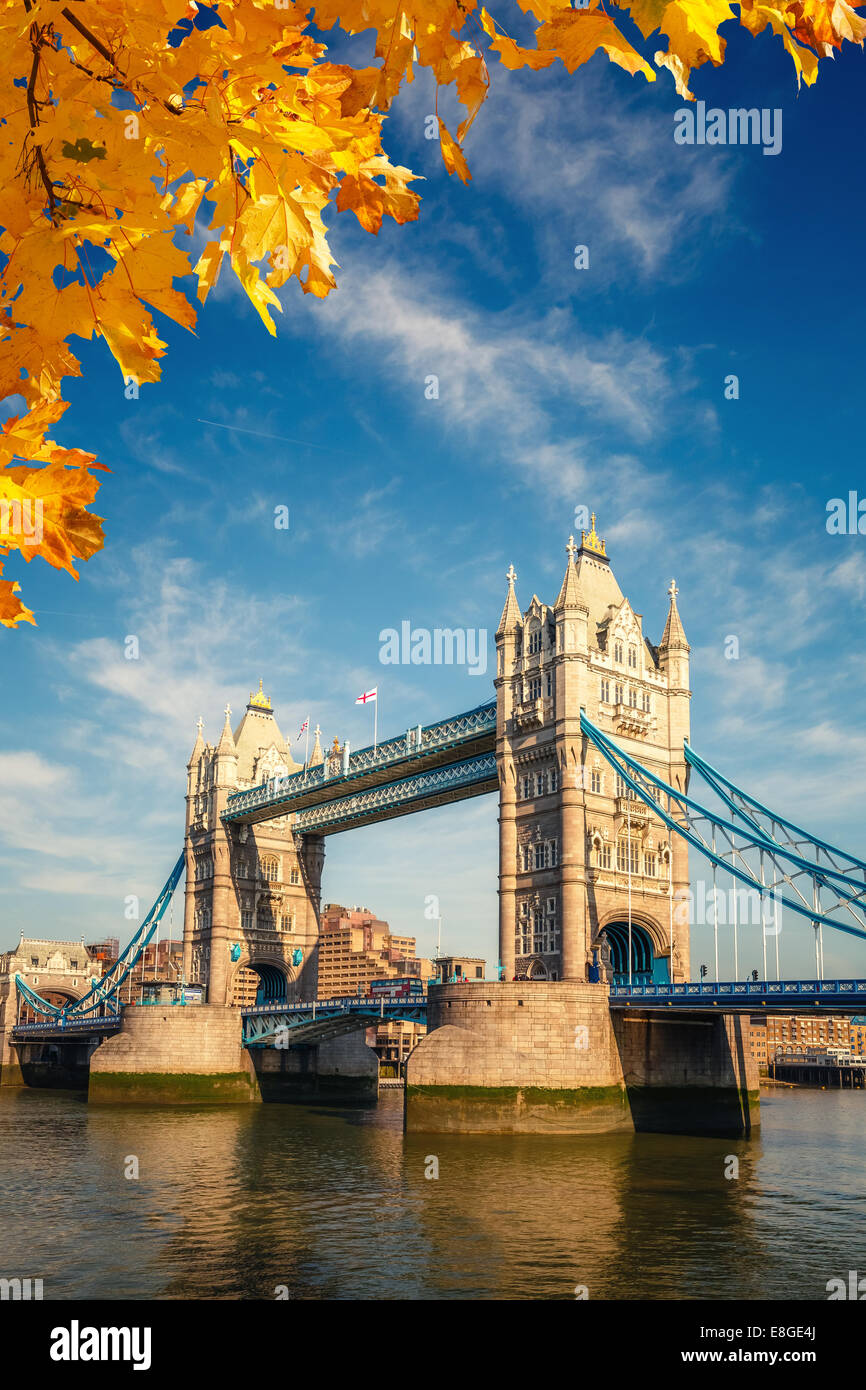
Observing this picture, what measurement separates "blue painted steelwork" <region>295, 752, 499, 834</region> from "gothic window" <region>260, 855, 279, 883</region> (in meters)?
2.43

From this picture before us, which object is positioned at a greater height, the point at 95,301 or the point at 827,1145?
the point at 95,301

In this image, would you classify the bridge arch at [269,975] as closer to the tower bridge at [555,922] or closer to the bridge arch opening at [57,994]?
the tower bridge at [555,922]

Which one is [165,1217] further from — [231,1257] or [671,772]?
[671,772]

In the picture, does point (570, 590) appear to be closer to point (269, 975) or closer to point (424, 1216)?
point (424, 1216)

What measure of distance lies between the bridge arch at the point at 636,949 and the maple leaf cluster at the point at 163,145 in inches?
1743

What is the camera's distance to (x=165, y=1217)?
2217 cm

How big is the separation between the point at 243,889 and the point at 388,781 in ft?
49.1

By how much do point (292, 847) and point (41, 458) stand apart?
7166 cm

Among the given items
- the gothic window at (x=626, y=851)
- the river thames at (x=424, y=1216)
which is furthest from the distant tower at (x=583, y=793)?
the river thames at (x=424, y=1216)

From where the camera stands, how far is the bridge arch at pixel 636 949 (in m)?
45.3

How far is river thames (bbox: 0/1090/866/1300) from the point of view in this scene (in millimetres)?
16781

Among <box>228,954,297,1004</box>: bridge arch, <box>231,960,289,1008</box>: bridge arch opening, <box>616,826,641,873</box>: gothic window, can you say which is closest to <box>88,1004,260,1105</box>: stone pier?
<box>231,960,289,1008</box>: bridge arch opening

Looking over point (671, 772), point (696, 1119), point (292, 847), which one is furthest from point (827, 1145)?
point (292, 847)

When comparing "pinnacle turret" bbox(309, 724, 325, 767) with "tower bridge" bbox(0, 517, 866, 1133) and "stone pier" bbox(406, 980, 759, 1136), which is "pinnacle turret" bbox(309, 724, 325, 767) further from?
"stone pier" bbox(406, 980, 759, 1136)
